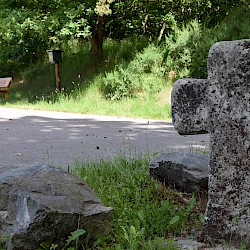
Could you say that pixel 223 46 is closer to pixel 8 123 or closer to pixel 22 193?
pixel 22 193

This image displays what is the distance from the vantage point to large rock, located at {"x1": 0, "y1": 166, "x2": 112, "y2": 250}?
3.05 metres

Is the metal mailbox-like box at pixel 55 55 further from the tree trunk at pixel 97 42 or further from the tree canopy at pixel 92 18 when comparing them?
the tree trunk at pixel 97 42

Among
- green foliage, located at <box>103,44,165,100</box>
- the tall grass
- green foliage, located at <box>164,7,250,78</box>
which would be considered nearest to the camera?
the tall grass

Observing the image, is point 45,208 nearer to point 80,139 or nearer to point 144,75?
point 80,139

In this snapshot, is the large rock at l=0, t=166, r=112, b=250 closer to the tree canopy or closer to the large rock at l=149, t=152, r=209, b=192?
the large rock at l=149, t=152, r=209, b=192

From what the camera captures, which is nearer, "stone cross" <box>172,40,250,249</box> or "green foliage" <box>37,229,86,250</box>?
"green foliage" <box>37,229,86,250</box>

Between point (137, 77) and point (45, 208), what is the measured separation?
12625 millimetres

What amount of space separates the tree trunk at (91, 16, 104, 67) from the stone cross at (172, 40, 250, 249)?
52.6 feet

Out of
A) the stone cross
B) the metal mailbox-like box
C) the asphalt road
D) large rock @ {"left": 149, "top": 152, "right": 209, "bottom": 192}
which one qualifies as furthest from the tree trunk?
the stone cross

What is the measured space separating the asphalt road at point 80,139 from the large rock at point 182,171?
1395 mm

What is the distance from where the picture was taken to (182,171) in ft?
14.2

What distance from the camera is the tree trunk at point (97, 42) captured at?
19156mm

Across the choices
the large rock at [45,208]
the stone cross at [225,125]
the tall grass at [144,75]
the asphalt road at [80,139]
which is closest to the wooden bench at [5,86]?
the tall grass at [144,75]

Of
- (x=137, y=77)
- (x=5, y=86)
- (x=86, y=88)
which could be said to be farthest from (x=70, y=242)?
(x=5, y=86)
